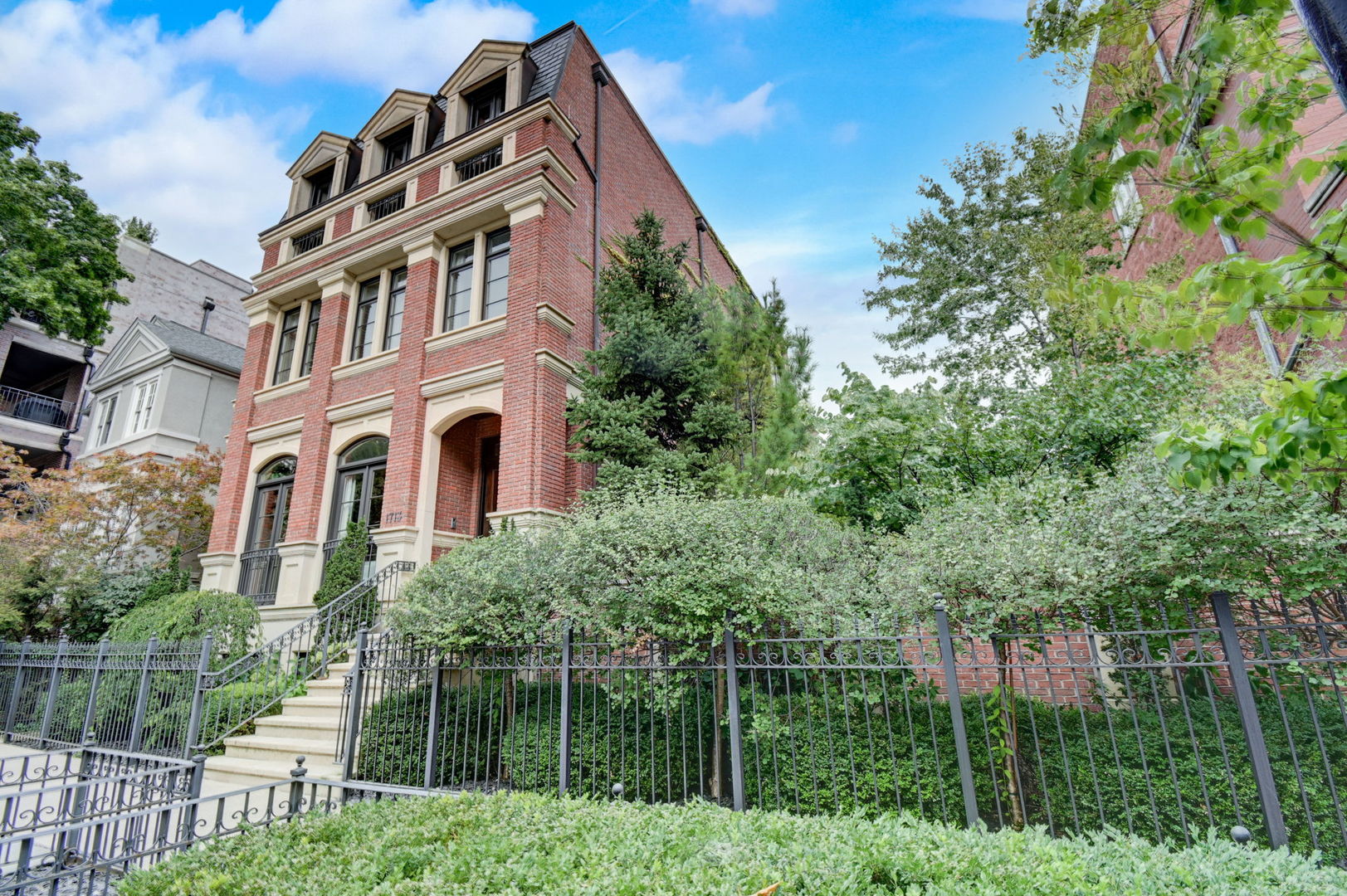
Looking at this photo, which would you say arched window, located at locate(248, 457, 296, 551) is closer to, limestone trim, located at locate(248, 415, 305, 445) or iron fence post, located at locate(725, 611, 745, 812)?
limestone trim, located at locate(248, 415, 305, 445)

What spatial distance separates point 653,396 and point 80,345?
79.7 feet

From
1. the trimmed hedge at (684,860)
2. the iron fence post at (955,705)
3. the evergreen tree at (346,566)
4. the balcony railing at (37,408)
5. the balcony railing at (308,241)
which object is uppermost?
the balcony railing at (308,241)

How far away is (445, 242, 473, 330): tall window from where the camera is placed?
42.4 ft

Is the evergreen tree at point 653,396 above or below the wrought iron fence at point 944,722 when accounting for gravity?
above

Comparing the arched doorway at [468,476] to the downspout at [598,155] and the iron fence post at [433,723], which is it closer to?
the downspout at [598,155]

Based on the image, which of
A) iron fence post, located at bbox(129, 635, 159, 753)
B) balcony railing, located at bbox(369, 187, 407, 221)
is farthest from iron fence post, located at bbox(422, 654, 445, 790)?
balcony railing, located at bbox(369, 187, 407, 221)

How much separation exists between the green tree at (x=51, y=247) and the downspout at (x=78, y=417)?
3.61 feet

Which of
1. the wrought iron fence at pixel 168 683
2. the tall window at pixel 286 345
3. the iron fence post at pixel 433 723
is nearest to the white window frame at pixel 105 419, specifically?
the tall window at pixel 286 345

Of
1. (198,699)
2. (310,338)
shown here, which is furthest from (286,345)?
(198,699)

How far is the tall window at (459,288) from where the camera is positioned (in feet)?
42.4

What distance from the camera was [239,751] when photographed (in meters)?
8.30

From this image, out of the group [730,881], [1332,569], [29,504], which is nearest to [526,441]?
[730,881]

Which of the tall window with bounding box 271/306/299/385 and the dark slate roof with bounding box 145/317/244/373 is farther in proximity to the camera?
the dark slate roof with bounding box 145/317/244/373

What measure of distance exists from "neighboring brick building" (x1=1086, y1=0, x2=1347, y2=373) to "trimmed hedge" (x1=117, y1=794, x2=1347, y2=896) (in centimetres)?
396
